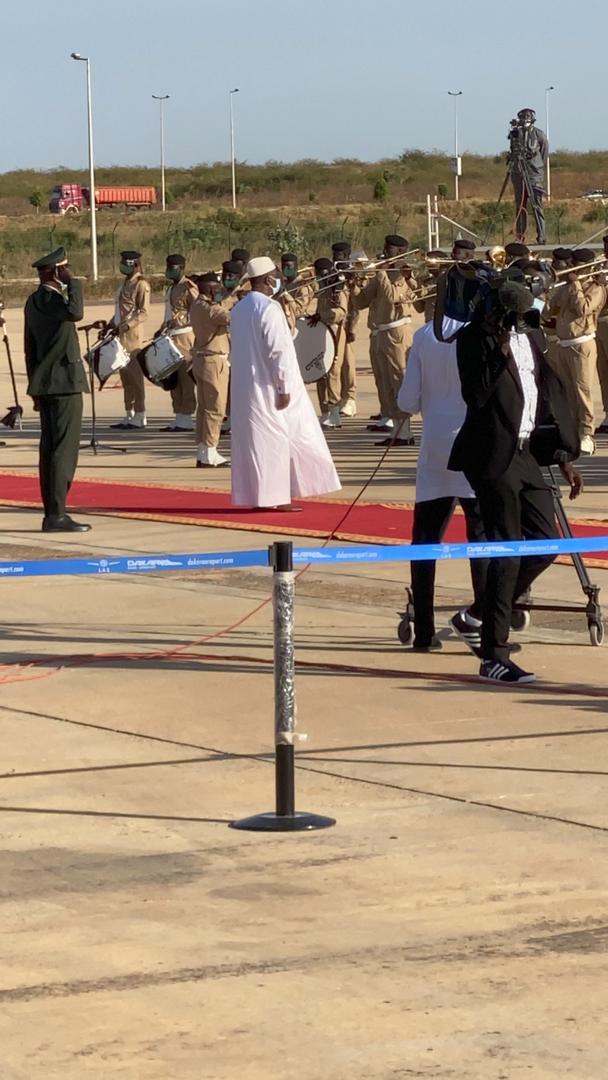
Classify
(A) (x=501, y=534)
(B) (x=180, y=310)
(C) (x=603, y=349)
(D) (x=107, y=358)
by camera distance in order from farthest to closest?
(B) (x=180, y=310) < (C) (x=603, y=349) < (D) (x=107, y=358) < (A) (x=501, y=534)

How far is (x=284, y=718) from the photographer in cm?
715

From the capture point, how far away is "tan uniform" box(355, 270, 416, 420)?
74.8ft

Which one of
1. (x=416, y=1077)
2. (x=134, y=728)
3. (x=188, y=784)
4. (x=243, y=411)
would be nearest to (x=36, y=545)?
(x=243, y=411)

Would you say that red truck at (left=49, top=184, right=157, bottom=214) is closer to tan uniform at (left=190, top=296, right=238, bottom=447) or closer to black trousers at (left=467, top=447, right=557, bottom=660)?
tan uniform at (left=190, top=296, right=238, bottom=447)

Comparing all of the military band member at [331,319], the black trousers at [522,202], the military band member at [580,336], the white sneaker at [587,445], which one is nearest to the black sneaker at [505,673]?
the white sneaker at [587,445]

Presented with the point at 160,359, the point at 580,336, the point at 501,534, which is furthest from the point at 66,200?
the point at 501,534

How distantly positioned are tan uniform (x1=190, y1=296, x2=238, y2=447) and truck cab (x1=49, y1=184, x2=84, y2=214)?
260ft

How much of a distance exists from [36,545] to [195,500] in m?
2.78

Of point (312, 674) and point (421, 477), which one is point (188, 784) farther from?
point (421, 477)

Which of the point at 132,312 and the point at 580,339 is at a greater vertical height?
the point at 132,312

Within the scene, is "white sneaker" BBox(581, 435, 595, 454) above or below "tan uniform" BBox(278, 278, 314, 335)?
below

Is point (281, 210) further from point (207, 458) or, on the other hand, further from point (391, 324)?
point (207, 458)

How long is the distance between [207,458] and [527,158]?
7.24 m

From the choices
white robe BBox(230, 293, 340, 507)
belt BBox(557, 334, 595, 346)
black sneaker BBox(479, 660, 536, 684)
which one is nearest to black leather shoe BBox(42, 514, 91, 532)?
white robe BBox(230, 293, 340, 507)
